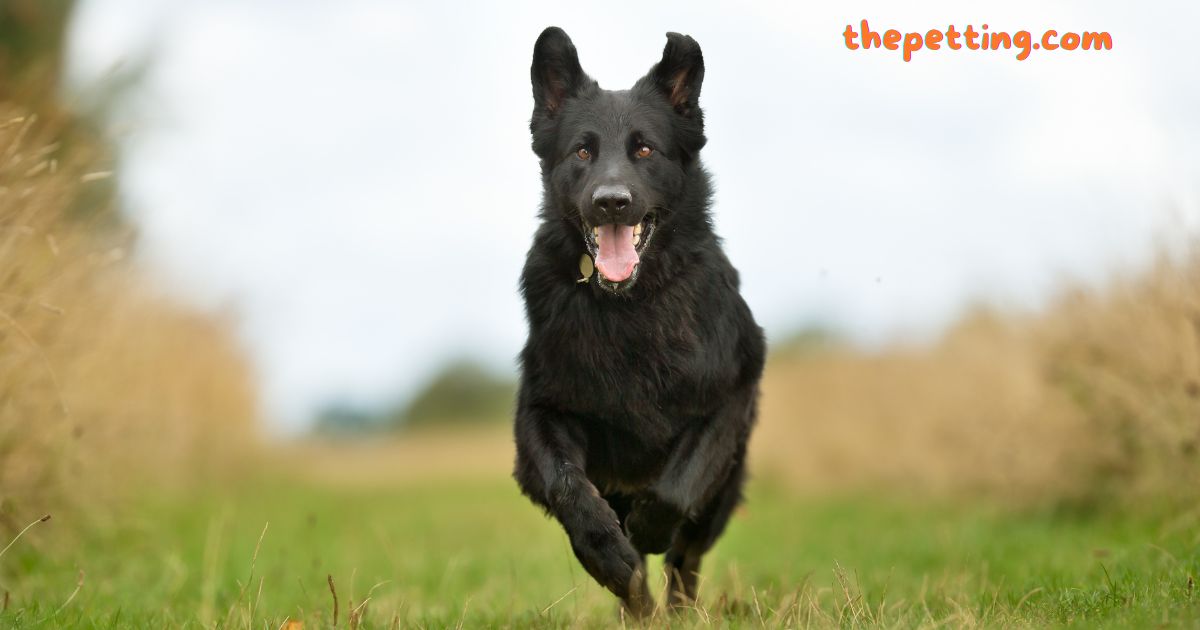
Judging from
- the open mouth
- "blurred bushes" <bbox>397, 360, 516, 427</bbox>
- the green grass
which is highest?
the open mouth

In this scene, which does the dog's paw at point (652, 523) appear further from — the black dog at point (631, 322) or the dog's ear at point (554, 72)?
the dog's ear at point (554, 72)

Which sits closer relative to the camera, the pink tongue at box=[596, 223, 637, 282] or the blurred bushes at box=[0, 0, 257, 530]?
the pink tongue at box=[596, 223, 637, 282]

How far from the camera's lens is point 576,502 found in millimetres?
4387

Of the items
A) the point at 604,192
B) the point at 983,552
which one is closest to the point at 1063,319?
the point at 983,552

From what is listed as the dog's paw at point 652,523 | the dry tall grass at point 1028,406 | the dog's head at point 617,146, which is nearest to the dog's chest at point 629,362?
the dog's head at point 617,146

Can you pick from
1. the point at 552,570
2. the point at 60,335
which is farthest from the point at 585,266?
the point at 552,570

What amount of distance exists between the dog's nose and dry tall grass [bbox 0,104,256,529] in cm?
241

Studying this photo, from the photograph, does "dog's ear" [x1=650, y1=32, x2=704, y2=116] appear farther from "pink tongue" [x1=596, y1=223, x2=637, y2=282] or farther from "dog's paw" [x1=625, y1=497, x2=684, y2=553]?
"dog's paw" [x1=625, y1=497, x2=684, y2=553]

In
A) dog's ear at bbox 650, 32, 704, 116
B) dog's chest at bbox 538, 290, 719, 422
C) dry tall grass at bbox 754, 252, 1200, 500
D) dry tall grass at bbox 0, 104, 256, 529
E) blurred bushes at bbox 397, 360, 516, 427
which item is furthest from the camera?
blurred bushes at bbox 397, 360, 516, 427

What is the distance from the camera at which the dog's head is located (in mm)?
4613

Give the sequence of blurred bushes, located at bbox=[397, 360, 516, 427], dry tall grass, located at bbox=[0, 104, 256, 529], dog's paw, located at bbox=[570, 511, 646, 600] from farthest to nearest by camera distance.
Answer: blurred bushes, located at bbox=[397, 360, 516, 427]
dry tall grass, located at bbox=[0, 104, 256, 529]
dog's paw, located at bbox=[570, 511, 646, 600]

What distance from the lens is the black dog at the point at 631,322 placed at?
4605 millimetres

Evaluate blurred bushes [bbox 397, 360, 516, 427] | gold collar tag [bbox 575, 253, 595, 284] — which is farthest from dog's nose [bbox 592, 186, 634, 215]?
blurred bushes [bbox 397, 360, 516, 427]

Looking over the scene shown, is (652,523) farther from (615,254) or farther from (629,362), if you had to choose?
(615,254)
